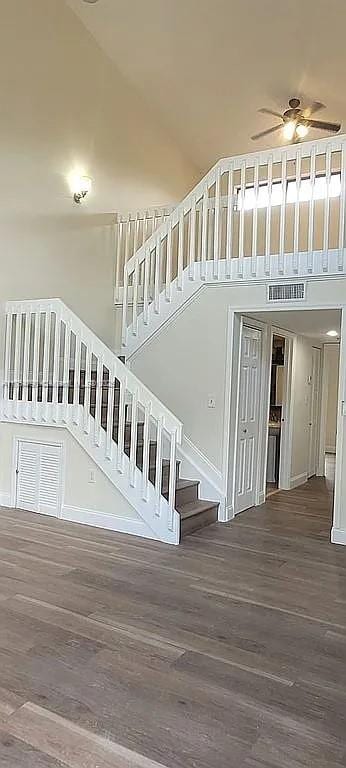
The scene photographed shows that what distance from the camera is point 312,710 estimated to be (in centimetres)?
227

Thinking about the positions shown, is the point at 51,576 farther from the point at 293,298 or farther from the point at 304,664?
the point at 293,298

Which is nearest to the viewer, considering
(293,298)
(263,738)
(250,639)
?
(263,738)

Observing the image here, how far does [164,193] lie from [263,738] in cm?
710

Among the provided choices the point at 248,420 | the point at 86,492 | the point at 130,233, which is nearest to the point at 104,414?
the point at 86,492

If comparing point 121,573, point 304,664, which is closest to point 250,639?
point 304,664

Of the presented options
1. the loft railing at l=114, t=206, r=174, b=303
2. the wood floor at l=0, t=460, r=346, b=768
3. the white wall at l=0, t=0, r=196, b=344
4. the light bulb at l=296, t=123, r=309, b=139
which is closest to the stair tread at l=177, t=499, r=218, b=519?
the wood floor at l=0, t=460, r=346, b=768

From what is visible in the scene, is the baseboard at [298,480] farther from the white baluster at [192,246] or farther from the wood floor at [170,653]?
the white baluster at [192,246]

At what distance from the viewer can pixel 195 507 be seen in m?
5.08

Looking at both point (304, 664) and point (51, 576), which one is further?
point (51, 576)

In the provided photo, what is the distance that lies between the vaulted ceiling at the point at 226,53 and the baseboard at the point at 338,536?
4957 mm

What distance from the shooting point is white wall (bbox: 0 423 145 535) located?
475cm

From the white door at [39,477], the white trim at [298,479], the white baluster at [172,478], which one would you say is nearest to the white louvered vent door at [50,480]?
the white door at [39,477]

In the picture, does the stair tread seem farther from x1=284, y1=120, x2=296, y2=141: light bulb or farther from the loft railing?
x1=284, y1=120, x2=296, y2=141: light bulb

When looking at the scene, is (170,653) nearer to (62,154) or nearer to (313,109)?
(62,154)
